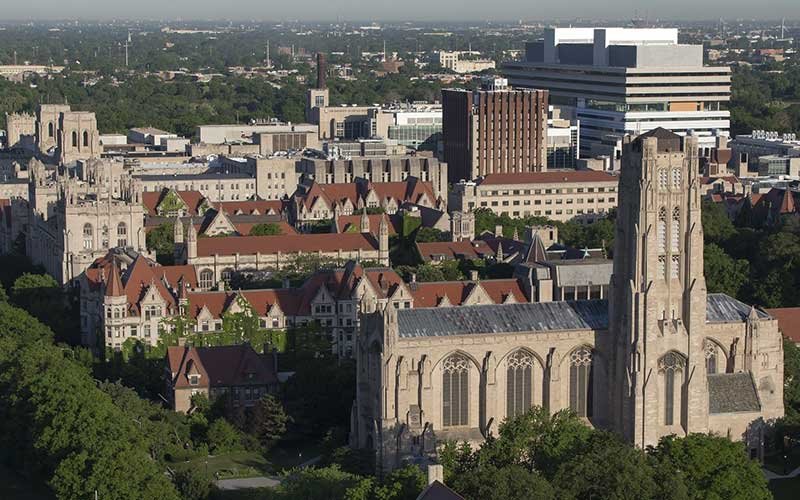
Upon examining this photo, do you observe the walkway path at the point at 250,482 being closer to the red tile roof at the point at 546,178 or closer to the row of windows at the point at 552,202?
the row of windows at the point at 552,202

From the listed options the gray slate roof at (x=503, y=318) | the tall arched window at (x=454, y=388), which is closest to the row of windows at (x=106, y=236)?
the gray slate roof at (x=503, y=318)

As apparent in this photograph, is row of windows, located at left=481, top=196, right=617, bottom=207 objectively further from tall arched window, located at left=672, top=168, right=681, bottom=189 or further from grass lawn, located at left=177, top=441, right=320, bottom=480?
tall arched window, located at left=672, top=168, right=681, bottom=189

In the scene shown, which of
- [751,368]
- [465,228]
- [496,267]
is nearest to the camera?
[751,368]

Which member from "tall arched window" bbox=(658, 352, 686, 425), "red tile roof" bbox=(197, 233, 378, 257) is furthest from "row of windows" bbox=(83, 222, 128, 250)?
"tall arched window" bbox=(658, 352, 686, 425)

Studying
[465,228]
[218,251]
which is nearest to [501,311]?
[218,251]

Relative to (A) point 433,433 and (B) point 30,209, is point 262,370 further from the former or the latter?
(B) point 30,209

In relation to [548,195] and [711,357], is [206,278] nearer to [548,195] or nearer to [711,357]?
[711,357]
